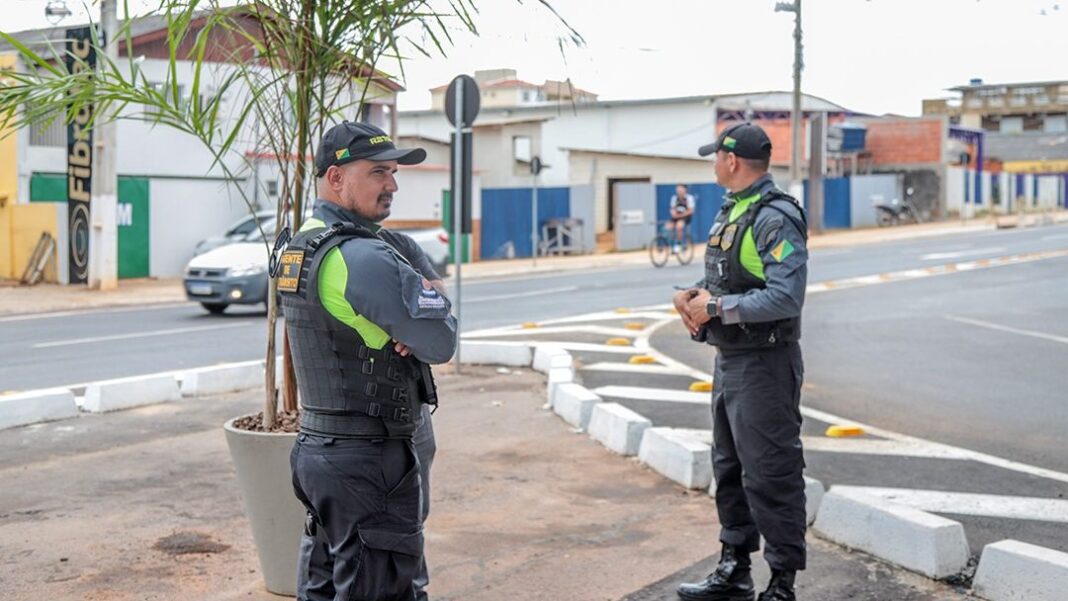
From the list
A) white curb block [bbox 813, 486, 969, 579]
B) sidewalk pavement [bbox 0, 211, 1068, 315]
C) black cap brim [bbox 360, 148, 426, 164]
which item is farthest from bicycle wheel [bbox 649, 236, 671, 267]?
black cap brim [bbox 360, 148, 426, 164]

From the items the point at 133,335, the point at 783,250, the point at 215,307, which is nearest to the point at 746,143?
the point at 783,250

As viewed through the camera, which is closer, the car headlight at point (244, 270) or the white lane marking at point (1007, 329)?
the white lane marking at point (1007, 329)

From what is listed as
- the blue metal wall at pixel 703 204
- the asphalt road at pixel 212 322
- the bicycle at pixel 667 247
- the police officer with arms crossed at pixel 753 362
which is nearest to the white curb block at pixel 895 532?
the police officer with arms crossed at pixel 753 362

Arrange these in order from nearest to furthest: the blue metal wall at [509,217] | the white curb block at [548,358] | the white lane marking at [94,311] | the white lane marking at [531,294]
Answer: the white curb block at [548,358], the white lane marking at [94,311], the white lane marking at [531,294], the blue metal wall at [509,217]

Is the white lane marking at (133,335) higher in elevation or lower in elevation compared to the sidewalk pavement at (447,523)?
A: higher

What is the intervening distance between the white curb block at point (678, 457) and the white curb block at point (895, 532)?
106cm

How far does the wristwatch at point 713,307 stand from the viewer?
5344 mm

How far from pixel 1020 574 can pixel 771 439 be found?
1.08 meters

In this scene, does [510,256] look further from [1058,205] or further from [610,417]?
[1058,205]

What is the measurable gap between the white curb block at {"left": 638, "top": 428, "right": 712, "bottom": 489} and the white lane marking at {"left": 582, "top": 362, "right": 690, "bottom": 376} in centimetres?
418

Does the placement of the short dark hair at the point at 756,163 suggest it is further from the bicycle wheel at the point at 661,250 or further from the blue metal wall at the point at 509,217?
the blue metal wall at the point at 509,217

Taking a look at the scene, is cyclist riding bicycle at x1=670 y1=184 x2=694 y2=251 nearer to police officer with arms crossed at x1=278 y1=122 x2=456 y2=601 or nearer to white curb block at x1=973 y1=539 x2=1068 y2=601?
white curb block at x1=973 y1=539 x2=1068 y2=601

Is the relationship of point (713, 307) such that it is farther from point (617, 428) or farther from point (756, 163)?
point (617, 428)

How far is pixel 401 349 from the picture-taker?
3.89 m
